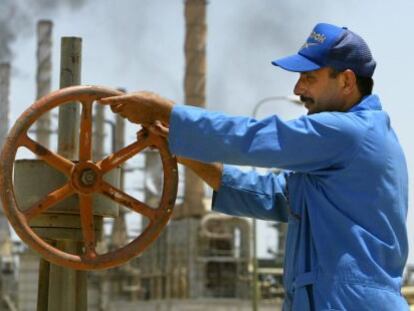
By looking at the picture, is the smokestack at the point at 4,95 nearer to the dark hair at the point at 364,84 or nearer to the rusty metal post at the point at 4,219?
the rusty metal post at the point at 4,219

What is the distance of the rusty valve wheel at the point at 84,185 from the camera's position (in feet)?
13.5

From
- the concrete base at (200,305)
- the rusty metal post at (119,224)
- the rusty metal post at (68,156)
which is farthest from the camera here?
the rusty metal post at (119,224)

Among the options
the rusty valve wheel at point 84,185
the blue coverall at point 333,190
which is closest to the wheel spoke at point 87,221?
the rusty valve wheel at point 84,185

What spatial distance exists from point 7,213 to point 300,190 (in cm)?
108

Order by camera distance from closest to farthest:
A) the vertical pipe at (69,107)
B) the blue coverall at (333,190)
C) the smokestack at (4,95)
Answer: the blue coverall at (333,190), the vertical pipe at (69,107), the smokestack at (4,95)

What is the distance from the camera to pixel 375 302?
3.57m

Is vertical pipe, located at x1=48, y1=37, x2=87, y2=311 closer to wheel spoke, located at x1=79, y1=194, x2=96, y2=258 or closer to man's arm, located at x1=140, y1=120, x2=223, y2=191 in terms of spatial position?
wheel spoke, located at x1=79, y1=194, x2=96, y2=258

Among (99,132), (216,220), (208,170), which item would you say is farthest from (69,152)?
(99,132)

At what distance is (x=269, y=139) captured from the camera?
3.61m

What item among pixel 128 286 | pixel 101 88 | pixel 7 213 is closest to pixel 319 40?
pixel 101 88

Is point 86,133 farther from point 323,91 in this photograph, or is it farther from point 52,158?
point 323,91

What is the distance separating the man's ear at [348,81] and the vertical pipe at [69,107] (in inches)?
54.4

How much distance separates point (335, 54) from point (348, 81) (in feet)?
0.32

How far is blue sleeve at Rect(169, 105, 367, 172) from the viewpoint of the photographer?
3607 millimetres
